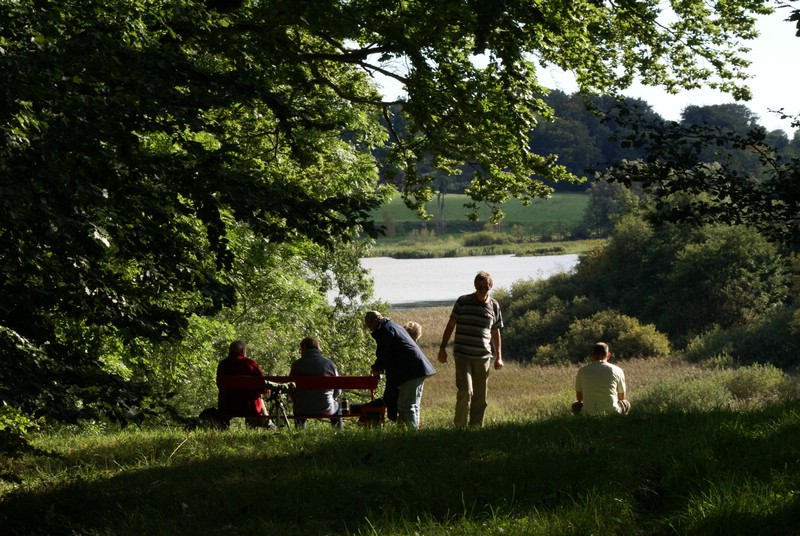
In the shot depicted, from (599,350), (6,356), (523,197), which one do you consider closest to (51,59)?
(6,356)

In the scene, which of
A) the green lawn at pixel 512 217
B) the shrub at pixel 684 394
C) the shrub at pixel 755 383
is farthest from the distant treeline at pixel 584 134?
the shrub at pixel 684 394

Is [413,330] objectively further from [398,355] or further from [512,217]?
[512,217]

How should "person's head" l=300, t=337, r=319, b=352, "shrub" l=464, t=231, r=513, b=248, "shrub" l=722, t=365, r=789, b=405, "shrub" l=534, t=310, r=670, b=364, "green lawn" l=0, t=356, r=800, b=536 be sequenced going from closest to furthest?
1. "green lawn" l=0, t=356, r=800, b=536
2. "person's head" l=300, t=337, r=319, b=352
3. "shrub" l=722, t=365, r=789, b=405
4. "shrub" l=534, t=310, r=670, b=364
5. "shrub" l=464, t=231, r=513, b=248

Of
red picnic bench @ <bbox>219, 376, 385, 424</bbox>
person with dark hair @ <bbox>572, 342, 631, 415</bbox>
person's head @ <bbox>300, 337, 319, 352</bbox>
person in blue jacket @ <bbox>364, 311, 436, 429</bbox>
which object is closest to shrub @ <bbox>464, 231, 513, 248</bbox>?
person's head @ <bbox>300, 337, 319, 352</bbox>

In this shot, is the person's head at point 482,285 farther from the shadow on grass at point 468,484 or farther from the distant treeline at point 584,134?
the distant treeline at point 584,134

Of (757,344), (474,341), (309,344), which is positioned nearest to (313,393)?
(309,344)

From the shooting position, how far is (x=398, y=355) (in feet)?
38.1

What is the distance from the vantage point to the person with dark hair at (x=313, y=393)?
12.7 metres

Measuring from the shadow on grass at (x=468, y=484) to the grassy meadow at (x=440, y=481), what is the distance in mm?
16

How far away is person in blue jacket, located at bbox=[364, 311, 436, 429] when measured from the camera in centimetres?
1159

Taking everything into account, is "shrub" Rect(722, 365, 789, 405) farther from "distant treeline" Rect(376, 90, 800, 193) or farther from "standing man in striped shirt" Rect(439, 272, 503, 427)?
"distant treeline" Rect(376, 90, 800, 193)

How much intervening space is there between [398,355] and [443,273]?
67.8m

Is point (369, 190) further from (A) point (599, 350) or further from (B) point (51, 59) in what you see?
(B) point (51, 59)

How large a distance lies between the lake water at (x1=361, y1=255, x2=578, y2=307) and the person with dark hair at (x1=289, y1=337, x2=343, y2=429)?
4264 centimetres
